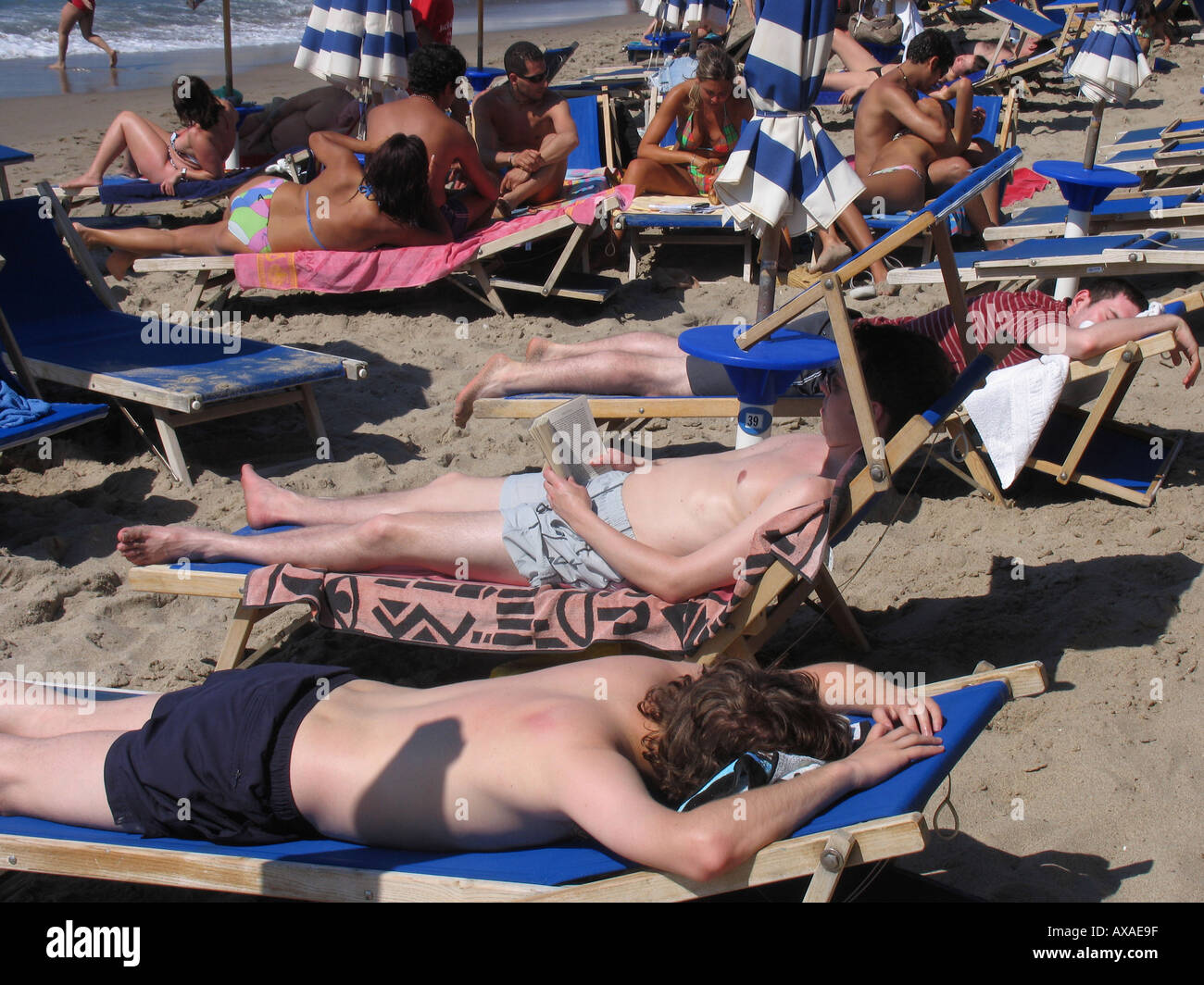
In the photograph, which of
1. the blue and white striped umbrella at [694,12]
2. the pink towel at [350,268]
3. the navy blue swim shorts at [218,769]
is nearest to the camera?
the navy blue swim shorts at [218,769]

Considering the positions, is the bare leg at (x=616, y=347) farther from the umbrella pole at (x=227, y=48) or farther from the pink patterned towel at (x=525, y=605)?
the umbrella pole at (x=227, y=48)

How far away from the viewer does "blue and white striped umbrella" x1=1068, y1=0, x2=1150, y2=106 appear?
5992 mm

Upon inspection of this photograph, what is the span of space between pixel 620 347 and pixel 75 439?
2.38 meters

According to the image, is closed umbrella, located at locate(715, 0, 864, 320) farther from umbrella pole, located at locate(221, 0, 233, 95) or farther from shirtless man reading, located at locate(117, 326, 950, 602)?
umbrella pole, located at locate(221, 0, 233, 95)

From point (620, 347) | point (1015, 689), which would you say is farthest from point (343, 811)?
point (620, 347)

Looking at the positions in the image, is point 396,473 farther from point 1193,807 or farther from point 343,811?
point 1193,807

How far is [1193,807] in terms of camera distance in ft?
7.78

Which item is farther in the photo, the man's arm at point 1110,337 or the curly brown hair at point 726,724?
the man's arm at point 1110,337

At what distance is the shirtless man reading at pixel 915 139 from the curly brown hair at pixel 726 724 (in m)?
5.22

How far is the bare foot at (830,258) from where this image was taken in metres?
4.64

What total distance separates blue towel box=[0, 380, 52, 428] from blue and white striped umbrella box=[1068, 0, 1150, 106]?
5.82 meters

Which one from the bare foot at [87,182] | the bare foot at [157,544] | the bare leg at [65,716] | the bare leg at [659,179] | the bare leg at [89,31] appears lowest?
the bare leg at [65,716]

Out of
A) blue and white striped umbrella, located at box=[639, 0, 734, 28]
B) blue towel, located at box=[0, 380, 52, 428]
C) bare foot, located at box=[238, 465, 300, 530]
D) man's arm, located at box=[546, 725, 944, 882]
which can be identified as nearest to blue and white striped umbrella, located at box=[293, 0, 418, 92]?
blue towel, located at box=[0, 380, 52, 428]

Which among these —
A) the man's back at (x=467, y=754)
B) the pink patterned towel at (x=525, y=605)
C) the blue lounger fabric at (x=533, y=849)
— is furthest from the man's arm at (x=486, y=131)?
the blue lounger fabric at (x=533, y=849)
